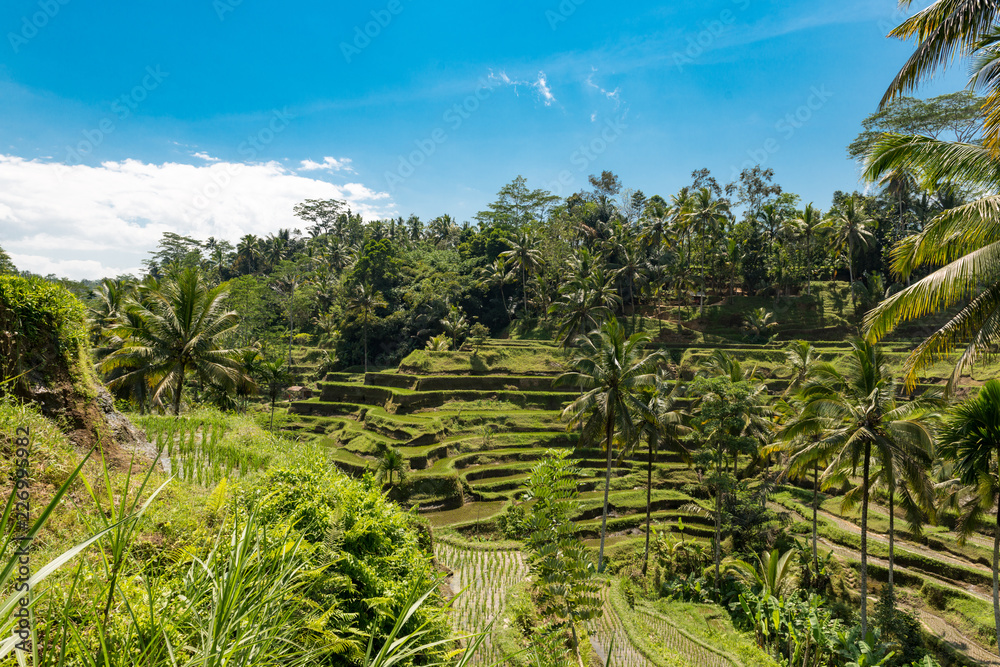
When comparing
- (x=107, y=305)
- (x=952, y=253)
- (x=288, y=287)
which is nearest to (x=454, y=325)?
(x=107, y=305)

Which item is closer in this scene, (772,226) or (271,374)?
(271,374)

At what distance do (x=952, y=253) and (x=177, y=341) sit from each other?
18.1 m

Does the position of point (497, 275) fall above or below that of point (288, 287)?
above

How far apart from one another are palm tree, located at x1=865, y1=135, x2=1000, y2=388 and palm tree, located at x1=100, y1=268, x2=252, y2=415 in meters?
16.8

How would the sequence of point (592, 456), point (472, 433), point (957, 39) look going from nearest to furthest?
point (957, 39) < point (592, 456) < point (472, 433)

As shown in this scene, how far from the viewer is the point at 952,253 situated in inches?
247

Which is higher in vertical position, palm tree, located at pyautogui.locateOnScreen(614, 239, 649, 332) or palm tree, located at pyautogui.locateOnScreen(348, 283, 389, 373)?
palm tree, located at pyautogui.locateOnScreen(614, 239, 649, 332)

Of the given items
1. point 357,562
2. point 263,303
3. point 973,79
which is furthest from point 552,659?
point 263,303

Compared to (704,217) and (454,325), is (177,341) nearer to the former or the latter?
(454,325)

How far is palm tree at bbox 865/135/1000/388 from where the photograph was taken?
5.56 meters

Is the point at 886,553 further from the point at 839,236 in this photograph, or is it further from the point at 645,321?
the point at 839,236

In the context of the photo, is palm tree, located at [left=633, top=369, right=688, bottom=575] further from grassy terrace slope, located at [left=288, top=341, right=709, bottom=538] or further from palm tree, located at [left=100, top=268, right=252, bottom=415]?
palm tree, located at [left=100, top=268, right=252, bottom=415]

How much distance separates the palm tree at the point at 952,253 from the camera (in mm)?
5562

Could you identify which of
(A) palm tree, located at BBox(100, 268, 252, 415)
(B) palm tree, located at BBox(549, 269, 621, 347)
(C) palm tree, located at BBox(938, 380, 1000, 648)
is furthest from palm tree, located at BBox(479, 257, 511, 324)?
(C) palm tree, located at BBox(938, 380, 1000, 648)
